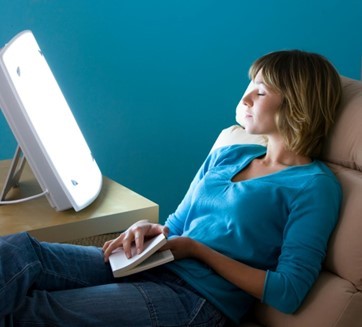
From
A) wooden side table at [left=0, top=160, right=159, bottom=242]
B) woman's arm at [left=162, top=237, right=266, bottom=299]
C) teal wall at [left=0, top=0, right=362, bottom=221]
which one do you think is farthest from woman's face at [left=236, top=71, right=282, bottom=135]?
teal wall at [left=0, top=0, right=362, bottom=221]

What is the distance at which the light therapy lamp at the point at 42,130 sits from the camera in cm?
165

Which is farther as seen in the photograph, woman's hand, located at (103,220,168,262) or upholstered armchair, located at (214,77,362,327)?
woman's hand, located at (103,220,168,262)

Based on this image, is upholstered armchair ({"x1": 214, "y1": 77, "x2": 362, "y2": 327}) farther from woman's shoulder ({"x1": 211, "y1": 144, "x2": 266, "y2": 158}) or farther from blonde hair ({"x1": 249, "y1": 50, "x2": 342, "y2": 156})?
woman's shoulder ({"x1": 211, "y1": 144, "x2": 266, "y2": 158})

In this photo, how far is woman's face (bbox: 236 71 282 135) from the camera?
1548 millimetres

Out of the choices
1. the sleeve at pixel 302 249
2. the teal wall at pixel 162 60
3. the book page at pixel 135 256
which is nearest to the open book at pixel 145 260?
A: the book page at pixel 135 256

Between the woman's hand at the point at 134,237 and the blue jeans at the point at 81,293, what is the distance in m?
0.04

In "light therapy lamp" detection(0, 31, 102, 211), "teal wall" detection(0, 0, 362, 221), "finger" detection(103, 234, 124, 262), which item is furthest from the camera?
"teal wall" detection(0, 0, 362, 221)

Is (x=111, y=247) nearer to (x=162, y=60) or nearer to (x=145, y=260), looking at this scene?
(x=145, y=260)

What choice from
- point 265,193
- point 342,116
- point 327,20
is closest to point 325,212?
point 265,193

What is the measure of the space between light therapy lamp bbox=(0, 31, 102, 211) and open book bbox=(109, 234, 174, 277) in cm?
36

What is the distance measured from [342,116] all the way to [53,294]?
2.47ft

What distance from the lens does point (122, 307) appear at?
134 centimetres

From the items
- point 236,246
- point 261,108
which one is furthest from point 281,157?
point 236,246

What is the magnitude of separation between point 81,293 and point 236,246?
356 mm
